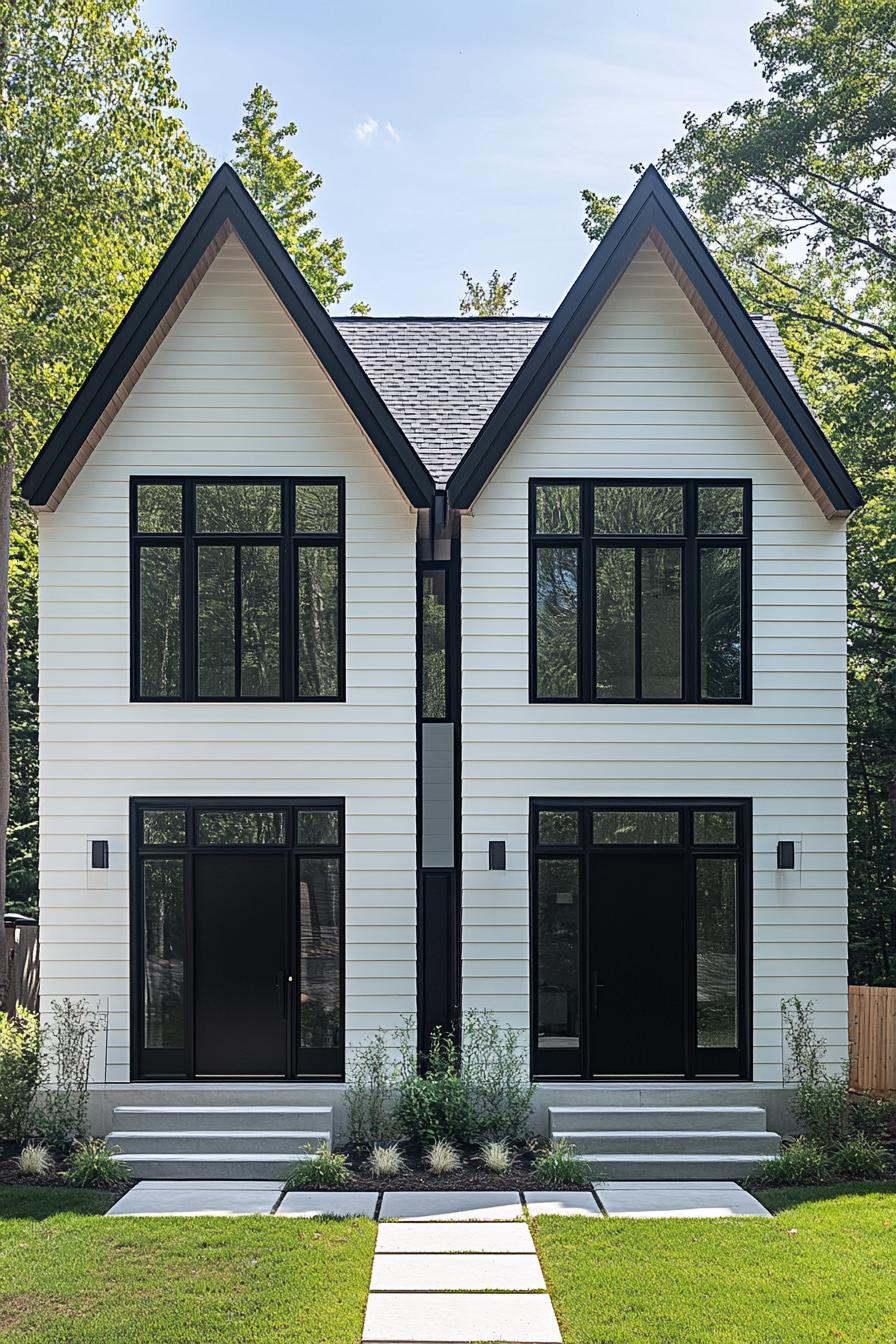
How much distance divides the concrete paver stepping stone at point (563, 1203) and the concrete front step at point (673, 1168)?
1.97 feet

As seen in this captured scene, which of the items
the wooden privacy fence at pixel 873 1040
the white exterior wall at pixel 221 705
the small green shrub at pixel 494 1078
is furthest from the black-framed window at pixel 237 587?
the wooden privacy fence at pixel 873 1040

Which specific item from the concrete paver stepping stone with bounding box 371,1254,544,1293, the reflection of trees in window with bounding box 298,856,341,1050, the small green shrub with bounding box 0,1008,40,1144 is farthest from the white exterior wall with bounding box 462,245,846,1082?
the small green shrub with bounding box 0,1008,40,1144

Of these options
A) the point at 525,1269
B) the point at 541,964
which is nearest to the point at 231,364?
the point at 541,964

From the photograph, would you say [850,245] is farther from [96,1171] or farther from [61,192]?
[96,1171]

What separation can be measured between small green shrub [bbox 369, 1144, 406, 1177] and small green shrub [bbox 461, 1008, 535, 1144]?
92 centimetres

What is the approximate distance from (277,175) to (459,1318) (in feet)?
69.9

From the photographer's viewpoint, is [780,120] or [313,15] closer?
[313,15]

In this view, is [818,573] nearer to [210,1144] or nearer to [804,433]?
[804,433]

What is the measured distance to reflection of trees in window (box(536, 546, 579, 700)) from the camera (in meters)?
11.9

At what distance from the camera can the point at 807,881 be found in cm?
1178

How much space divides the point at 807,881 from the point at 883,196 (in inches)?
509

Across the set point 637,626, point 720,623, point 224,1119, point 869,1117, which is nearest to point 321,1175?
point 224,1119

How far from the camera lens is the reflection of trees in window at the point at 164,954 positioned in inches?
455

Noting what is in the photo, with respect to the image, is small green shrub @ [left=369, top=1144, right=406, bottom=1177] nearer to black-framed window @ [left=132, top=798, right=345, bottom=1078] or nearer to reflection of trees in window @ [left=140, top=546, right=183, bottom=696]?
black-framed window @ [left=132, top=798, right=345, bottom=1078]
